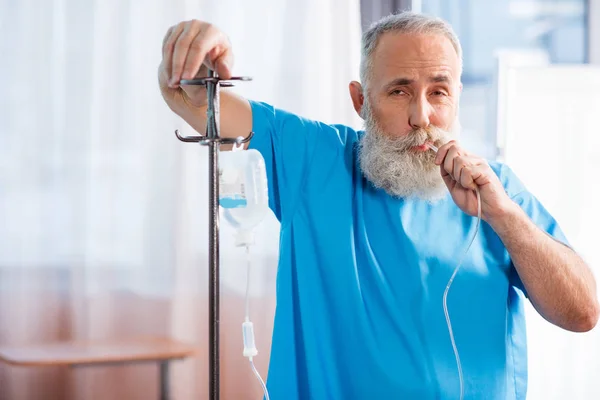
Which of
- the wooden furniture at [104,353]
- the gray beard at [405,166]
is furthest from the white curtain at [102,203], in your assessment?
the gray beard at [405,166]

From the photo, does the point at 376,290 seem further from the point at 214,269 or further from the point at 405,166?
the point at 214,269

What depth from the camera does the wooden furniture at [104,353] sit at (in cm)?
212

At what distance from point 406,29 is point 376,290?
21.3 inches

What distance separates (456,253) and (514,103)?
1056 mm

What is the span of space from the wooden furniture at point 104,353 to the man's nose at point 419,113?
4.12 feet

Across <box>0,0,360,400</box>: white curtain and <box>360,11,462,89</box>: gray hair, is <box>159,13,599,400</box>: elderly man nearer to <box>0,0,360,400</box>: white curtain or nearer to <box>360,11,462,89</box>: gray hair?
<box>360,11,462,89</box>: gray hair

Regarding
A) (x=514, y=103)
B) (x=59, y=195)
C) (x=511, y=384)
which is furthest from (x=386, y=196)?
(x=59, y=195)

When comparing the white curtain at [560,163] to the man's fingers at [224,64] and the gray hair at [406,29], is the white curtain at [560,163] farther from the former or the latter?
Result: the man's fingers at [224,64]

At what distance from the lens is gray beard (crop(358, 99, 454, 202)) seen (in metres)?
1.39

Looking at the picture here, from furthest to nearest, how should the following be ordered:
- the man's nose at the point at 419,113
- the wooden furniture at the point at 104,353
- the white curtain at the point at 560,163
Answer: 1. the white curtain at the point at 560,163
2. the wooden furniture at the point at 104,353
3. the man's nose at the point at 419,113

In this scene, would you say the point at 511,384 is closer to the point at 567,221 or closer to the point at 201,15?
the point at 567,221

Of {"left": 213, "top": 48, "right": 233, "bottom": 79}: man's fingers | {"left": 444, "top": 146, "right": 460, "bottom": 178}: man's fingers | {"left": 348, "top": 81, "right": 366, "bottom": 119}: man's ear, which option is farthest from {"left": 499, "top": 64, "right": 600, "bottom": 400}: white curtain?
{"left": 213, "top": 48, "right": 233, "bottom": 79}: man's fingers

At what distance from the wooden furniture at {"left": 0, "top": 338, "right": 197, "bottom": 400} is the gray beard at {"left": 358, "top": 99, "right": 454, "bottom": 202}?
1142mm

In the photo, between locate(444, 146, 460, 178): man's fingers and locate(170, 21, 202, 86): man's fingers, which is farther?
locate(444, 146, 460, 178): man's fingers
